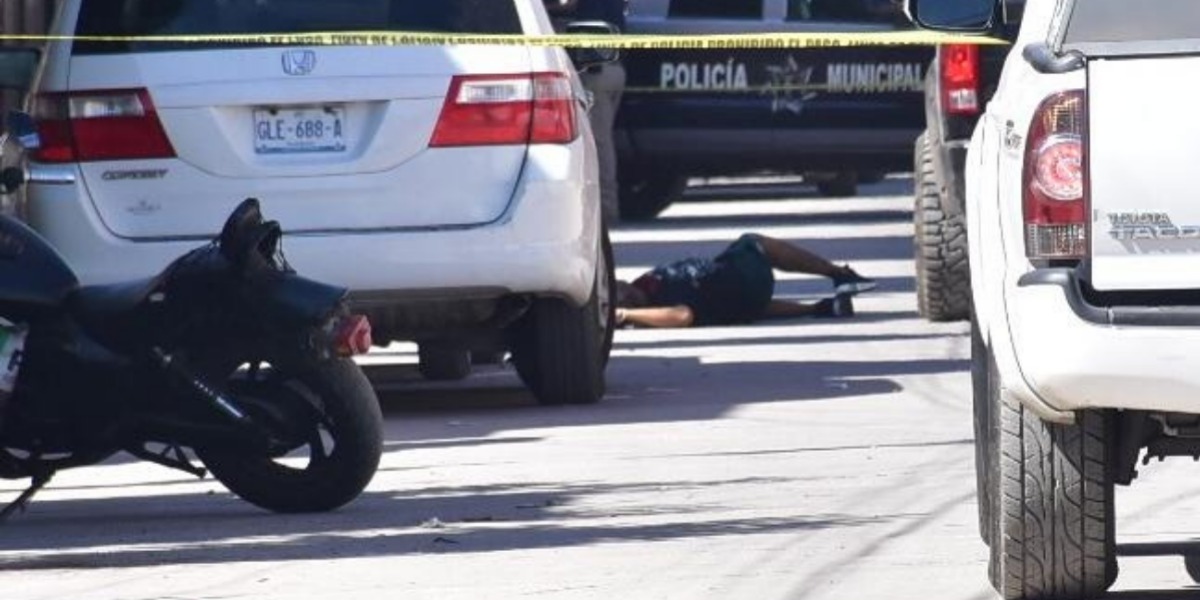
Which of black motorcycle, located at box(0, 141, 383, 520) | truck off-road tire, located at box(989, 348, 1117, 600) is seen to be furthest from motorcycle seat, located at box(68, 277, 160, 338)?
→ truck off-road tire, located at box(989, 348, 1117, 600)

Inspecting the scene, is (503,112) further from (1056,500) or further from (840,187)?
(840,187)

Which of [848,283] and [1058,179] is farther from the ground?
[1058,179]

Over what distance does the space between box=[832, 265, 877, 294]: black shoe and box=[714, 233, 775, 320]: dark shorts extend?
473 millimetres

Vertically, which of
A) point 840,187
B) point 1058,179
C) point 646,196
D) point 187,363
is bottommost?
point 840,187

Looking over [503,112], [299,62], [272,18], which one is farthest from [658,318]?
[299,62]

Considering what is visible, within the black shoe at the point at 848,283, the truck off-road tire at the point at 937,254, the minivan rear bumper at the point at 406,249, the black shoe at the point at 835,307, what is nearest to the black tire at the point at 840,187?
the black shoe at the point at 848,283

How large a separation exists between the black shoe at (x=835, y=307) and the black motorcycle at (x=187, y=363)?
723 centimetres

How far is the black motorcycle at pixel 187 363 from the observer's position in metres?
8.48

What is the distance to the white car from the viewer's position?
35.0 ft

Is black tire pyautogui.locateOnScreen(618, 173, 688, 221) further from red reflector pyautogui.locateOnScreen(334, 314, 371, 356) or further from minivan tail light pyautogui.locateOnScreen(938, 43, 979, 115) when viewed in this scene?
red reflector pyautogui.locateOnScreen(334, 314, 371, 356)

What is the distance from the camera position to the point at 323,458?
28.5ft

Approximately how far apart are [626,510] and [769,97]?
12712mm

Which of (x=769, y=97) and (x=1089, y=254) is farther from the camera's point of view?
(x=769, y=97)

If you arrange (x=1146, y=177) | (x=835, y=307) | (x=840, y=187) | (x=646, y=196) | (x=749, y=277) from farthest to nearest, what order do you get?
(x=840, y=187)
(x=646, y=196)
(x=835, y=307)
(x=749, y=277)
(x=1146, y=177)
